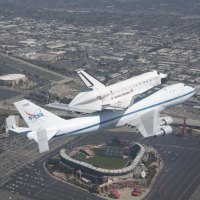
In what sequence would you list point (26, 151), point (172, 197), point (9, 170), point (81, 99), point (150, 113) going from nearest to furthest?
point (81, 99) < point (150, 113) < point (172, 197) < point (9, 170) < point (26, 151)

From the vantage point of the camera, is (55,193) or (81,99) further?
(55,193)

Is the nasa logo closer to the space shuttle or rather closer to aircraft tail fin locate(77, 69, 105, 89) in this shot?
the space shuttle

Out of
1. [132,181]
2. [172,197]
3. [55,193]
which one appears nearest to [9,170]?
[55,193]

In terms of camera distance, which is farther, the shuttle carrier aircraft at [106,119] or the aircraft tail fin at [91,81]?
the aircraft tail fin at [91,81]

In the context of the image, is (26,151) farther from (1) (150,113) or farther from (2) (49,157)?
(1) (150,113)

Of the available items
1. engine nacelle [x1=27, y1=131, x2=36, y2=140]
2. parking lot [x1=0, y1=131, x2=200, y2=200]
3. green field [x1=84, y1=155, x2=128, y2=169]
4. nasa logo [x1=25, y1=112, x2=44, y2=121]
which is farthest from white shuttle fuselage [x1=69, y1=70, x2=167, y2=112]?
A: green field [x1=84, y1=155, x2=128, y2=169]

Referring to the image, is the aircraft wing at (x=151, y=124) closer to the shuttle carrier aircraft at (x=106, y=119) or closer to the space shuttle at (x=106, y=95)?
the shuttle carrier aircraft at (x=106, y=119)

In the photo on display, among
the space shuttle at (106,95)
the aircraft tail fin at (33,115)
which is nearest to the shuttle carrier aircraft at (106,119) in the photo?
the aircraft tail fin at (33,115)
